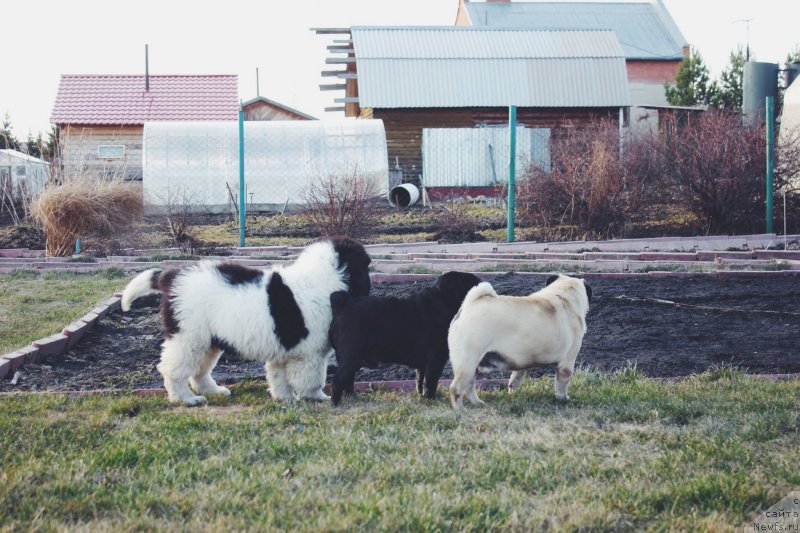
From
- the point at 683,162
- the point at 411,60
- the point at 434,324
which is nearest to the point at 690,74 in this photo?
the point at 411,60

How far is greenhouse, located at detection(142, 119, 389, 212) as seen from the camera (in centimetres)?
2392

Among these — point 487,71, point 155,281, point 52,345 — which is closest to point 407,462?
point 155,281

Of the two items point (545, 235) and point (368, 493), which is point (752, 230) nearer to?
point (545, 235)

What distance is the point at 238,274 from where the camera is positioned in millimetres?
6281

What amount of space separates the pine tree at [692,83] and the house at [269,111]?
17549 mm

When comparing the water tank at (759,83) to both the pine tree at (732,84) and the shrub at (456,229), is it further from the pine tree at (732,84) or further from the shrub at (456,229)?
the shrub at (456,229)

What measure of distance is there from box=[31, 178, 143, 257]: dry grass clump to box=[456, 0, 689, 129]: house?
3565cm

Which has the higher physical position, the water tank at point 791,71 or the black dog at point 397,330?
the water tank at point 791,71

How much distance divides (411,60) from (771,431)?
2980 cm

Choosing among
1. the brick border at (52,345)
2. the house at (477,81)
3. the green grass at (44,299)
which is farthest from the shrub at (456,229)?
the house at (477,81)

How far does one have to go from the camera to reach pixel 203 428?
521 centimetres

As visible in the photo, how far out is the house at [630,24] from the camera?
4944 centimetres

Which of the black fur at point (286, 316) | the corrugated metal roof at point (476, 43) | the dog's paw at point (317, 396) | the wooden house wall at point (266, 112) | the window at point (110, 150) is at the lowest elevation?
the dog's paw at point (317, 396)

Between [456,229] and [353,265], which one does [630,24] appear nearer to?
[456,229]
